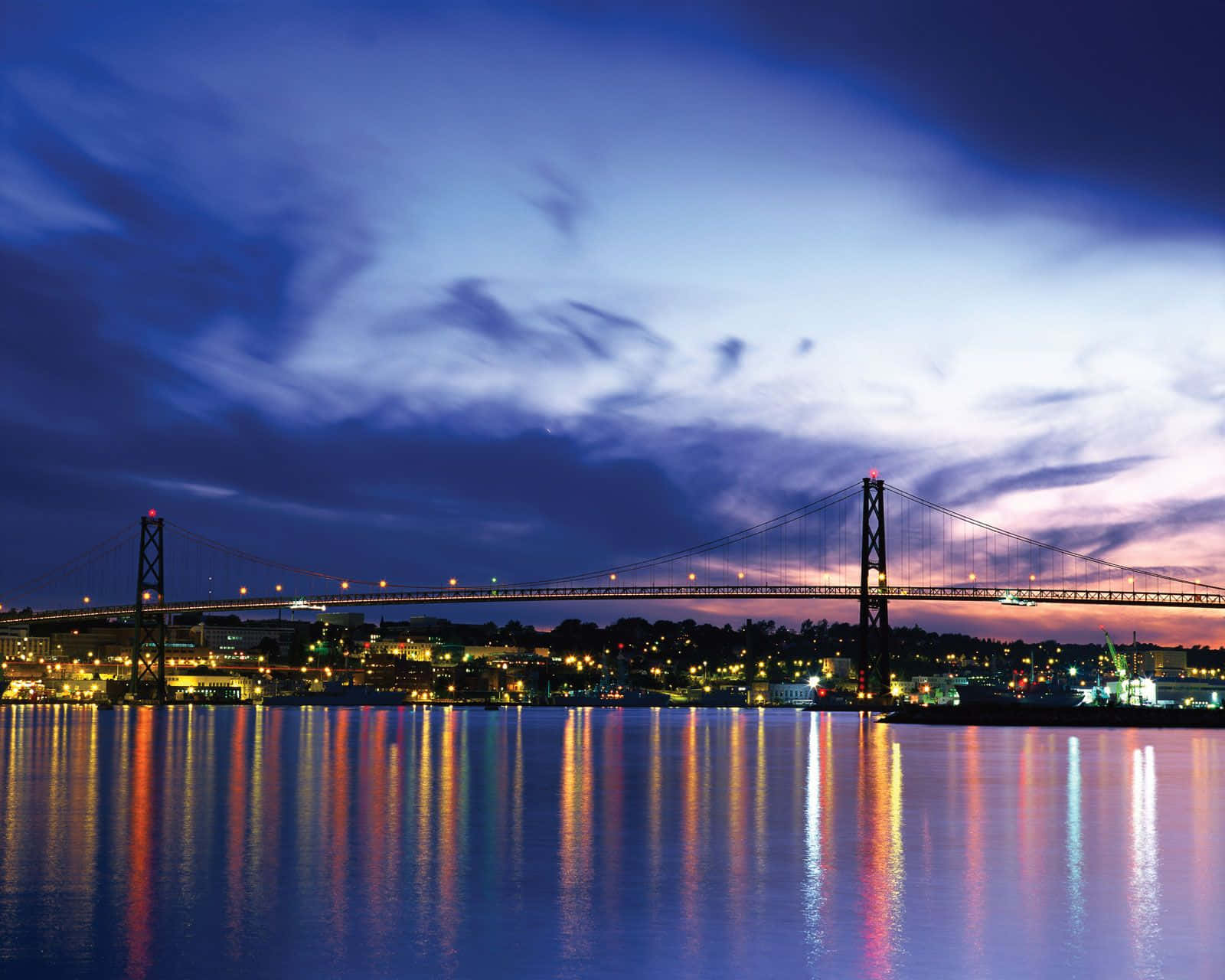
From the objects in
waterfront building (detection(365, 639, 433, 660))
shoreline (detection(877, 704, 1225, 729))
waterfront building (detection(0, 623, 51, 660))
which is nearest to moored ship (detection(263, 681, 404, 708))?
waterfront building (detection(365, 639, 433, 660))

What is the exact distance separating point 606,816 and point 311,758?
52.8 feet

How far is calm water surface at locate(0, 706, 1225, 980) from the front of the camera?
33.4 feet

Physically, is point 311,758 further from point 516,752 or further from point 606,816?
point 606,816

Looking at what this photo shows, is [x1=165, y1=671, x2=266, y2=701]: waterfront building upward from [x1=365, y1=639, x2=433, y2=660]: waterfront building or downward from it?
downward

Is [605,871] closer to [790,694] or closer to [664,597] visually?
[664,597]

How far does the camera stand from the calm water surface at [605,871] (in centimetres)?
1020

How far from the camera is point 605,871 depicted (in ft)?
47.9

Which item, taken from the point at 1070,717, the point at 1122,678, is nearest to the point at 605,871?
the point at 1070,717

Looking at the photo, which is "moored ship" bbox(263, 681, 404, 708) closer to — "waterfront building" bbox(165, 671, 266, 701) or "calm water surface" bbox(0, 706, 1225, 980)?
"waterfront building" bbox(165, 671, 266, 701)

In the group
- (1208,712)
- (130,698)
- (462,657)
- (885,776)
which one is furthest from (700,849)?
(462,657)

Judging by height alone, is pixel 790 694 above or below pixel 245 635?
below

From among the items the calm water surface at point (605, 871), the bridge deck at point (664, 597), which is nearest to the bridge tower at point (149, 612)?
the bridge deck at point (664, 597)

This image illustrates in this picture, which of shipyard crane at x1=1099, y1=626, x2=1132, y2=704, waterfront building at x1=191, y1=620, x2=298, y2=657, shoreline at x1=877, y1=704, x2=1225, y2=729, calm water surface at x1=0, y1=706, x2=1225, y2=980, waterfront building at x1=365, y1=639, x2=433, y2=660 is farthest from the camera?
waterfront building at x1=191, y1=620, x2=298, y2=657

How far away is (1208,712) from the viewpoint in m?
72.0
